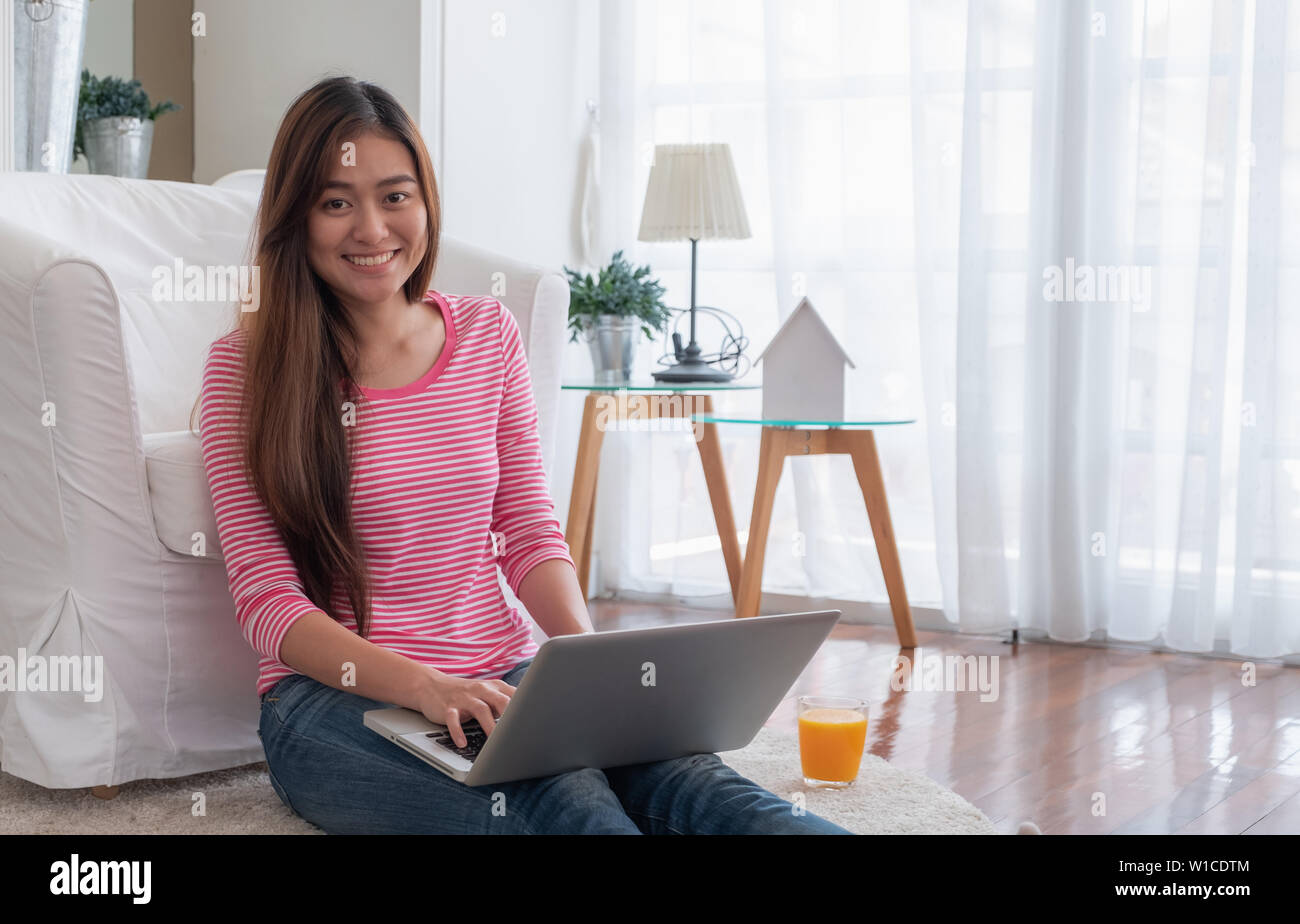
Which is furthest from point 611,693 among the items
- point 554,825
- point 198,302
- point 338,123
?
point 198,302

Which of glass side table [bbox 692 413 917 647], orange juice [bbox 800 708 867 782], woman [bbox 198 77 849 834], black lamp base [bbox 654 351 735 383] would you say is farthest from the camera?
black lamp base [bbox 654 351 735 383]

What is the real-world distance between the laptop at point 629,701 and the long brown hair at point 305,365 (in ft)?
0.66

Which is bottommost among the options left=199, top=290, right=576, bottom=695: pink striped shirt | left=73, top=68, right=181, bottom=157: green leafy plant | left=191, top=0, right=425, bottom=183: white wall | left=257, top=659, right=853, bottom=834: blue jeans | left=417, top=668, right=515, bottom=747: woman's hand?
left=257, top=659, right=853, bottom=834: blue jeans

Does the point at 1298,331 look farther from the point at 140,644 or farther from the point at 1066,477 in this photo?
the point at 140,644

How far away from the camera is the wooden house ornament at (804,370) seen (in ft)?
9.04

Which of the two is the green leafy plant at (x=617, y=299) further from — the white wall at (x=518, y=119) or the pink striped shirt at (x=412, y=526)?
the pink striped shirt at (x=412, y=526)

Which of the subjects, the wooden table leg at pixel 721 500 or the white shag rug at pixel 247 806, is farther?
the wooden table leg at pixel 721 500

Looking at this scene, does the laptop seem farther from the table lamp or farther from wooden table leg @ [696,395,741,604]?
the table lamp

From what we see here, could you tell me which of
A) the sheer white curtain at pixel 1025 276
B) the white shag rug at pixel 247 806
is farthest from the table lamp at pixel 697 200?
the white shag rug at pixel 247 806

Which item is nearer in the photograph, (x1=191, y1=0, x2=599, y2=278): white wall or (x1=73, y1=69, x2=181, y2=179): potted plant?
(x1=73, y1=69, x2=181, y2=179): potted plant

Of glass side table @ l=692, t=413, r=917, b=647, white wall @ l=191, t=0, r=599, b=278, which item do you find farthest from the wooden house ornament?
white wall @ l=191, t=0, r=599, b=278

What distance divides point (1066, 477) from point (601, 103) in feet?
4.64

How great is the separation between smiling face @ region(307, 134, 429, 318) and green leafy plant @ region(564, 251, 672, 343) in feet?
4.86

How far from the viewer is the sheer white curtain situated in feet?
9.08
